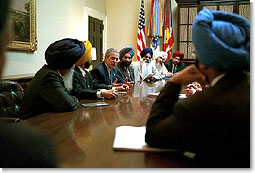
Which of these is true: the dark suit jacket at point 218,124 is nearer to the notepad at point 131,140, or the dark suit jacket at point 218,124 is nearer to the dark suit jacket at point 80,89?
the notepad at point 131,140

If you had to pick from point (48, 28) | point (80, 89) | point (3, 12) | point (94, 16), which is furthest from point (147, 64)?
point (3, 12)

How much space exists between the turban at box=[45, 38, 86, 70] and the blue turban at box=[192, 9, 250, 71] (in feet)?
3.81

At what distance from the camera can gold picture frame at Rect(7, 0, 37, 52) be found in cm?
368

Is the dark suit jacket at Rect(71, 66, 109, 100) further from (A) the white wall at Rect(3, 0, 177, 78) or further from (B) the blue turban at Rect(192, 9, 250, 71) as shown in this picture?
(B) the blue turban at Rect(192, 9, 250, 71)

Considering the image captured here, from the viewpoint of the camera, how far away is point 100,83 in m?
3.36

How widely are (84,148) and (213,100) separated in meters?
0.50

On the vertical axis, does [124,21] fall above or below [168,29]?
above

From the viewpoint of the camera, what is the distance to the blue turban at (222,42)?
0.72m

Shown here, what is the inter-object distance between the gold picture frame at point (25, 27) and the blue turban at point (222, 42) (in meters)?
3.40

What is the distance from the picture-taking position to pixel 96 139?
3.51ft

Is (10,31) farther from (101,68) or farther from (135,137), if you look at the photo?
(101,68)

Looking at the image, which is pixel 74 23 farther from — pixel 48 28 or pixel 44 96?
pixel 44 96

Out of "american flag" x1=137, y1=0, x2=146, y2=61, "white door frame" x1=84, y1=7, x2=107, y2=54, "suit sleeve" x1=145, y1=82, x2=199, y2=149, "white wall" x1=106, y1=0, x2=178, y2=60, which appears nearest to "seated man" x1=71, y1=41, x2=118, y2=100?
"suit sleeve" x1=145, y1=82, x2=199, y2=149

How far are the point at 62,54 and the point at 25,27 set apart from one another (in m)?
2.50
